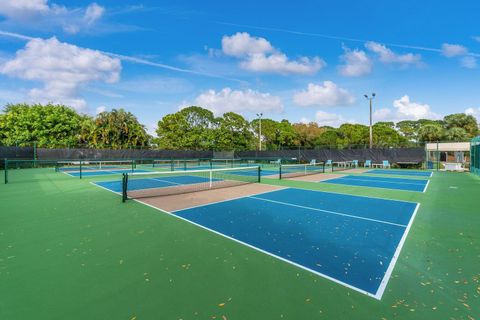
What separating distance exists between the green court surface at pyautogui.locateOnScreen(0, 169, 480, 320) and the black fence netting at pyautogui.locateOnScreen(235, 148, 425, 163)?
21867 millimetres

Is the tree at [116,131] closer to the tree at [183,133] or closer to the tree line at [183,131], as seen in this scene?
the tree line at [183,131]

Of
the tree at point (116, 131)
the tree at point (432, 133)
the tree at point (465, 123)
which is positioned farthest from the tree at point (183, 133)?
the tree at point (465, 123)

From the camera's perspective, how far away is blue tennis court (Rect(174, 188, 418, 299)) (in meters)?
3.61

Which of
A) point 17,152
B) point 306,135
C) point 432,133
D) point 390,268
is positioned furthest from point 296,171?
point 432,133

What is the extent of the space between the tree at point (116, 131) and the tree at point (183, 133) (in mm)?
5877

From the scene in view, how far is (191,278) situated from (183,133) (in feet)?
133

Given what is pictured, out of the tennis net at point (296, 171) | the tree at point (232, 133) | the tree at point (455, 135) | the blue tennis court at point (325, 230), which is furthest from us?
the tree at point (232, 133)

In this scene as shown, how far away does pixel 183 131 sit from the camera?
140 ft

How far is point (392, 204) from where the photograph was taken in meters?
7.88

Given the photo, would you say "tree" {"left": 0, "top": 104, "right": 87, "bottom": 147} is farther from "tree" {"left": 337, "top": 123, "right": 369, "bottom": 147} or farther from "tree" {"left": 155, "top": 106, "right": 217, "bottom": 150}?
"tree" {"left": 337, "top": 123, "right": 369, "bottom": 147}

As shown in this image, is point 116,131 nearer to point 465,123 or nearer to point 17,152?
point 17,152

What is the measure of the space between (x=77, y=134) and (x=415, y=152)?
3912cm

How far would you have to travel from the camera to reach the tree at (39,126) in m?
30.5

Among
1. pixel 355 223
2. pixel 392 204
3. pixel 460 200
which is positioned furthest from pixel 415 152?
pixel 355 223
